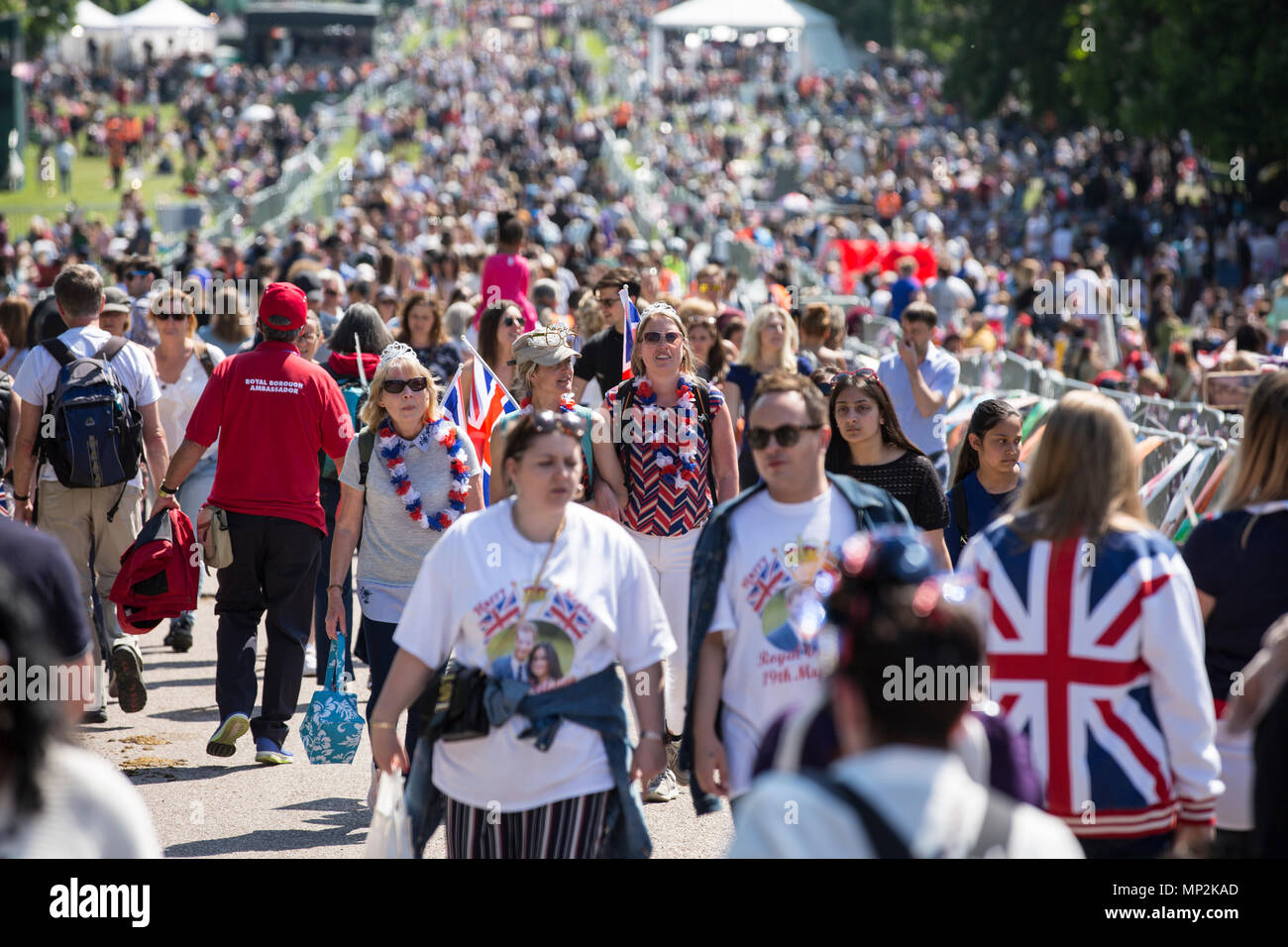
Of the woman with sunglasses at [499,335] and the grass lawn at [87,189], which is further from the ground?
the grass lawn at [87,189]

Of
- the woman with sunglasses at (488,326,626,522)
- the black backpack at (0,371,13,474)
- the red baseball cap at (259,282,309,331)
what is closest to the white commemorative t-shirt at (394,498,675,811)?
the woman with sunglasses at (488,326,626,522)

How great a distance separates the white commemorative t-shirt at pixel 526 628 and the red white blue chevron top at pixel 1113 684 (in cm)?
98

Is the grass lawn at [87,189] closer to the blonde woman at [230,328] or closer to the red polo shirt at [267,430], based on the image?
the blonde woman at [230,328]

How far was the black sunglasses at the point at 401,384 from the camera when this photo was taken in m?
6.66

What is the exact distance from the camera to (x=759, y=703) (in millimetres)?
4488

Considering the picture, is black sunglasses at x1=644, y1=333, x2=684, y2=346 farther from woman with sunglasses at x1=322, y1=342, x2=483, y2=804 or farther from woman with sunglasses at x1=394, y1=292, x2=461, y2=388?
woman with sunglasses at x1=394, y1=292, x2=461, y2=388

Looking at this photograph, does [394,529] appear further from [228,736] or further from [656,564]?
[228,736]

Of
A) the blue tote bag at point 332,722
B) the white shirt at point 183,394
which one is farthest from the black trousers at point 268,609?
the white shirt at point 183,394

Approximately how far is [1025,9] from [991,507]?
44072 mm

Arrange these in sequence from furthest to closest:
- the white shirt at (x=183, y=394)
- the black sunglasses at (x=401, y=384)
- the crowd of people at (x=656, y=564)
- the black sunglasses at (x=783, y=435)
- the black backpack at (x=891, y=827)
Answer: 1. the white shirt at (x=183, y=394)
2. the black sunglasses at (x=401, y=384)
3. the black sunglasses at (x=783, y=435)
4. the crowd of people at (x=656, y=564)
5. the black backpack at (x=891, y=827)

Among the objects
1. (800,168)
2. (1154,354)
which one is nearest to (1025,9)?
(800,168)

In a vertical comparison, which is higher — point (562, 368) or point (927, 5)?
point (927, 5)

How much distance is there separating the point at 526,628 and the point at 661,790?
105 inches

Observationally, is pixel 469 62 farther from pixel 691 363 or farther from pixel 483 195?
pixel 691 363
